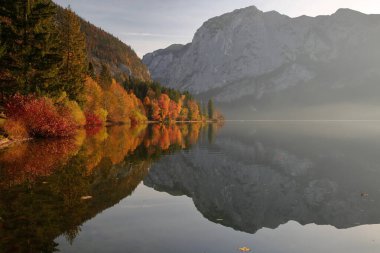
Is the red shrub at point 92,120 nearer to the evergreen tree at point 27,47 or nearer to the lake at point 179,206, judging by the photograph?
the evergreen tree at point 27,47

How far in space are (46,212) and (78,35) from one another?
198ft

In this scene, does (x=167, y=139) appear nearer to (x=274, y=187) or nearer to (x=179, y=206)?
(x=274, y=187)

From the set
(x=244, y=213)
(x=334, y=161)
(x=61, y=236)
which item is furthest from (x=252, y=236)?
(x=334, y=161)

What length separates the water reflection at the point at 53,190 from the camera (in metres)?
12.4

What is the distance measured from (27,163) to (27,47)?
2196 centimetres

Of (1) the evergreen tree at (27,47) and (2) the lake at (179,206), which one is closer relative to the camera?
(2) the lake at (179,206)

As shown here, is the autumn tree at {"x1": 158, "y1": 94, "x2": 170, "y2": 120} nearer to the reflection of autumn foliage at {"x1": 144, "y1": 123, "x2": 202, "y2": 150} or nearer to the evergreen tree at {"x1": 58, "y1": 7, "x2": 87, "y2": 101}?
the reflection of autumn foliage at {"x1": 144, "y1": 123, "x2": 202, "y2": 150}

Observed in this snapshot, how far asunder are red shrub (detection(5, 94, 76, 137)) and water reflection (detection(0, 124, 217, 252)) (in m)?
9.02

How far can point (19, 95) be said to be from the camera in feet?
140

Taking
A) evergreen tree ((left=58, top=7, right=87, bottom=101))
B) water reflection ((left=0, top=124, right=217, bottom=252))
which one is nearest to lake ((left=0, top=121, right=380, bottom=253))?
water reflection ((left=0, top=124, right=217, bottom=252))

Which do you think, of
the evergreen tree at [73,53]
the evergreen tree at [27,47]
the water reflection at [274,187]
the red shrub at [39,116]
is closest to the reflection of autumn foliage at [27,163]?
the water reflection at [274,187]

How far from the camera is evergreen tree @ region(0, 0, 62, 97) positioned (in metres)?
42.3

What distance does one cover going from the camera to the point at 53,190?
18641mm

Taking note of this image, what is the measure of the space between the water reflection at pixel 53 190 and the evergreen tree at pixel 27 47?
12399 mm
